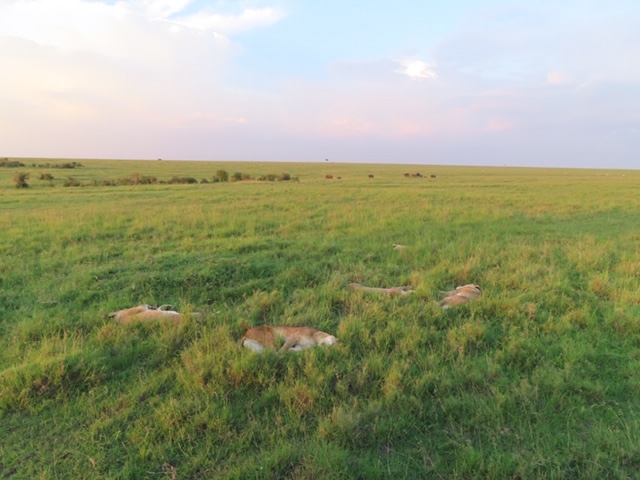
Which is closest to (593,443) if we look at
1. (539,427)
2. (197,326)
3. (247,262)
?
(539,427)

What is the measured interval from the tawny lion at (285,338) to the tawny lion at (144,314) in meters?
1.11

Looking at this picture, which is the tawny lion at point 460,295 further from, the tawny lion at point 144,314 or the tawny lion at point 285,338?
the tawny lion at point 144,314

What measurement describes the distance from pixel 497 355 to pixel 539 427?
1.10 m

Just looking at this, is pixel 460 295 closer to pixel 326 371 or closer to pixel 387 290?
pixel 387 290

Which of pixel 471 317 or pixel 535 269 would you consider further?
pixel 535 269

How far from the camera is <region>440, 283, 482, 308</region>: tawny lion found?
19.1 feet

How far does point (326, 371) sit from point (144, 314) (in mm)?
2744

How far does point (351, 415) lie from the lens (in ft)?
10.8

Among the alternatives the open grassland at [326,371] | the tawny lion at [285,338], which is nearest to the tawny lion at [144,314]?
the open grassland at [326,371]

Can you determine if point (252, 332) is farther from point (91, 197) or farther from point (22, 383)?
point (91, 197)

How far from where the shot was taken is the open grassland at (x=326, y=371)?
118 inches

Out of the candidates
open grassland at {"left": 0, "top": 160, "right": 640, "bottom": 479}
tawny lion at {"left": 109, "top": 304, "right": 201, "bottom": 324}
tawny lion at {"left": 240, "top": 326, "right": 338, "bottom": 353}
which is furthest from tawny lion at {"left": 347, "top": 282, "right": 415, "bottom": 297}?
tawny lion at {"left": 109, "top": 304, "right": 201, "bottom": 324}

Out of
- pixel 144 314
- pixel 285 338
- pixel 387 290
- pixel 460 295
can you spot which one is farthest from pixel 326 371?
pixel 460 295

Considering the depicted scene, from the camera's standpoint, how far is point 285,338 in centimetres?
471
